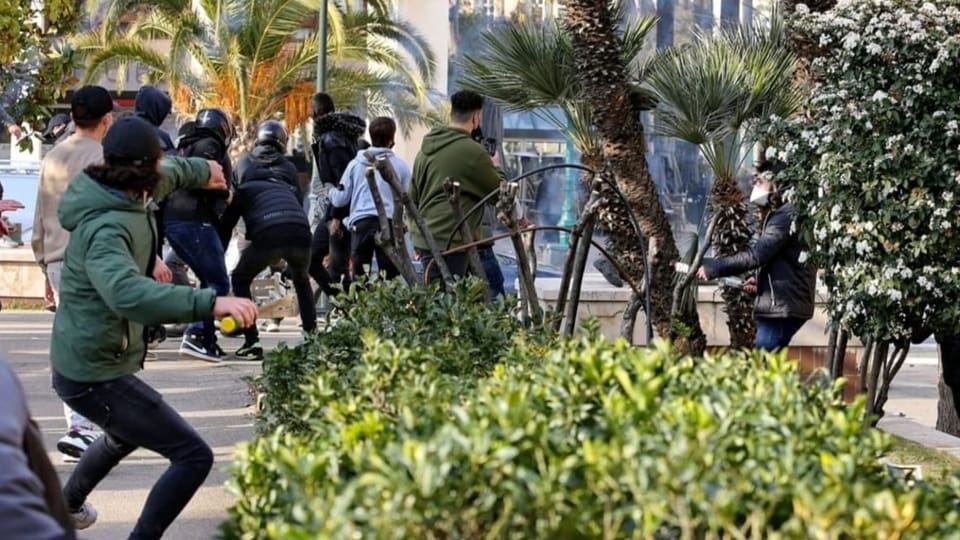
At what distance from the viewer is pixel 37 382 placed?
35.7 feet

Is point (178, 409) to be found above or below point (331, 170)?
below

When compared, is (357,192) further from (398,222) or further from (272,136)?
(398,222)

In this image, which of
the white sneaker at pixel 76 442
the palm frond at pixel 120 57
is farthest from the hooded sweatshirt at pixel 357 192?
the palm frond at pixel 120 57

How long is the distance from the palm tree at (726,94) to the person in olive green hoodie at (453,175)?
1.98 m

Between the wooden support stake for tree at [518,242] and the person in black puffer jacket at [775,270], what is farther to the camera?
the person in black puffer jacket at [775,270]

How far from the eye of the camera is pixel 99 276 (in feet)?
17.6

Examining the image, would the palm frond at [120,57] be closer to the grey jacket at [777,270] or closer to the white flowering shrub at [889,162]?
the grey jacket at [777,270]

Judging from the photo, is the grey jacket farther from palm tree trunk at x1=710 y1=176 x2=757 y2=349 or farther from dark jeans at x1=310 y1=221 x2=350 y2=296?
dark jeans at x1=310 y1=221 x2=350 y2=296

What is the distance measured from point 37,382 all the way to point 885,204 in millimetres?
5523

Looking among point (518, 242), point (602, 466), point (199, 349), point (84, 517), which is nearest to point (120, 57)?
point (199, 349)

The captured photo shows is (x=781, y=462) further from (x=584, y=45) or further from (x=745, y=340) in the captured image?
(x=745, y=340)

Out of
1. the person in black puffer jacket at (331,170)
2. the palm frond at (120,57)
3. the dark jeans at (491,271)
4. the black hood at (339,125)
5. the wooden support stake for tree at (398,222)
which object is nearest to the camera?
the wooden support stake for tree at (398,222)

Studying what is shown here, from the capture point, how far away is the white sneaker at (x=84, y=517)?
6.30 metres

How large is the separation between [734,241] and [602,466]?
8880mm
